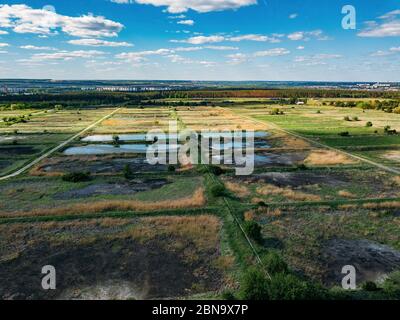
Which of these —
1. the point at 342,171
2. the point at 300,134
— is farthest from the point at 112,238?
the point at 300,134

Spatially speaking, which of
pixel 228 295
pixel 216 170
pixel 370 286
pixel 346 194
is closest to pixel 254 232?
pixel 228 295

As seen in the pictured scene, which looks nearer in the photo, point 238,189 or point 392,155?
point 238,189

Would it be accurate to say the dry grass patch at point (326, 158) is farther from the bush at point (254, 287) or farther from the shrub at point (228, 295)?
the shrub at point (228, 295)

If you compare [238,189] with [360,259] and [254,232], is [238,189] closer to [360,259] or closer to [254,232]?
[254,232]

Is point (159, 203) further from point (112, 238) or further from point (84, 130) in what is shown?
point (84, 130)

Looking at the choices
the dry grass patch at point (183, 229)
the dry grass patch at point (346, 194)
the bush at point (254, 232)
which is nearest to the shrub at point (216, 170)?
the dry grass patch at point (346, 194)

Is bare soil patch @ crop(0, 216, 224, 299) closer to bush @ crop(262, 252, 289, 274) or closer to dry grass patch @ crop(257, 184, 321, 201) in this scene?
bush @ crop(262, 252, 289, 274)

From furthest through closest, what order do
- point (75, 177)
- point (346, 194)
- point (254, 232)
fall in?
point (75, 177), point (346, 194), point (254, 232)
